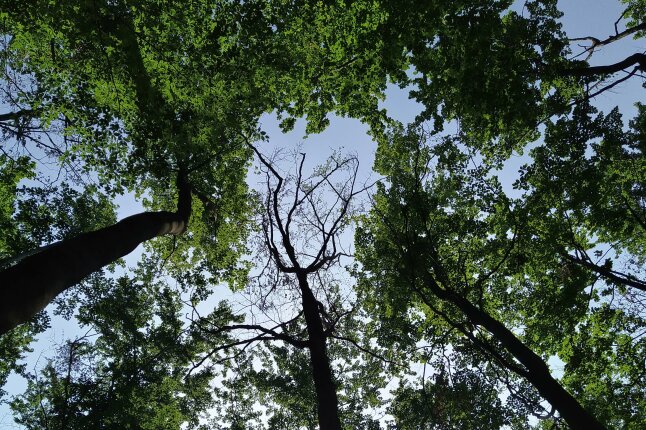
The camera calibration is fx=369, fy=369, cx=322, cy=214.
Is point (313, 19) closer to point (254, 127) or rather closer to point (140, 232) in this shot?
point (254, 127)

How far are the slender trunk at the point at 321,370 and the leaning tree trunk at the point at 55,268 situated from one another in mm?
4628

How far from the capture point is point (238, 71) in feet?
32.1

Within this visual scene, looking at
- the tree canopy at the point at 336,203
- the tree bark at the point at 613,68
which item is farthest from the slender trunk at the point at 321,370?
the tree bark at the point at 613,68

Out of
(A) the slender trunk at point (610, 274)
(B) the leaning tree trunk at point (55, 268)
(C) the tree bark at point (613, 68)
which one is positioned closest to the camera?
(B) the leaning tree trunk at point (55, 268)

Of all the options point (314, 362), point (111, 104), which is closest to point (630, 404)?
point (314, 362)

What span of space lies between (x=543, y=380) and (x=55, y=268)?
988 cm

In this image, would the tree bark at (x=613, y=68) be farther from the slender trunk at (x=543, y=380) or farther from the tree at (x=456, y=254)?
the slender trunk at (x=543, y=380)

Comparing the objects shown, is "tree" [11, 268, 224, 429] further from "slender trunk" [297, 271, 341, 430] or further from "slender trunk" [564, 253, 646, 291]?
"slender trunk" [564, 253, 646, 291]

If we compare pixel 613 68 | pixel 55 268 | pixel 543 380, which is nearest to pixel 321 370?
pixel 543 380

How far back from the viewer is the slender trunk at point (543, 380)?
7.77 metres

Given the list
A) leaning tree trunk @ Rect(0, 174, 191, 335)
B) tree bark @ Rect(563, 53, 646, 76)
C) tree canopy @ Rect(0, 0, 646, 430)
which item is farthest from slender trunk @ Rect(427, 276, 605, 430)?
leaning tree trunk @ Rect(0, 174, 191, 335)

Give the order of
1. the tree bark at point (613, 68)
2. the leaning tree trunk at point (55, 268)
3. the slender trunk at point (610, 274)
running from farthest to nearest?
the slender trunk at point (610, 274) → the tree bark at point (613, 68) → the leaning tree trunk at point (55, 268)

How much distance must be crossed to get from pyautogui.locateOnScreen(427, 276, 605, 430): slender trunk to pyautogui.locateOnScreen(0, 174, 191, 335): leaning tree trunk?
29.1ft

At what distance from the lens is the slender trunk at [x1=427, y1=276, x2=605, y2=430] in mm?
7773
